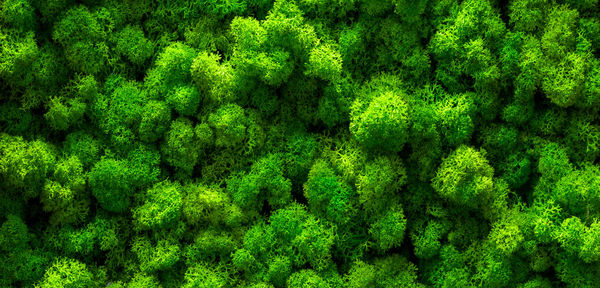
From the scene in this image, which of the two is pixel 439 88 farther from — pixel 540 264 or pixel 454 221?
pixel 540 264

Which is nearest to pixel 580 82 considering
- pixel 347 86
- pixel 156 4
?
pixel 347 86

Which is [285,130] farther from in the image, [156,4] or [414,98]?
[156,4]

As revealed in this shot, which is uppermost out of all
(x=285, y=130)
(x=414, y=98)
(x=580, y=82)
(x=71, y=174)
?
(x=580, y=82)

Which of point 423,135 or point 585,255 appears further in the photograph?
point 423,135

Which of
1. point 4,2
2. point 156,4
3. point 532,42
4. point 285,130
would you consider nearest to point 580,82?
point 532,42

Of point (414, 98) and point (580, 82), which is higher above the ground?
point (580, 82)

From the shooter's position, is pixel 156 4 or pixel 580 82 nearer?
pixel 580 82
